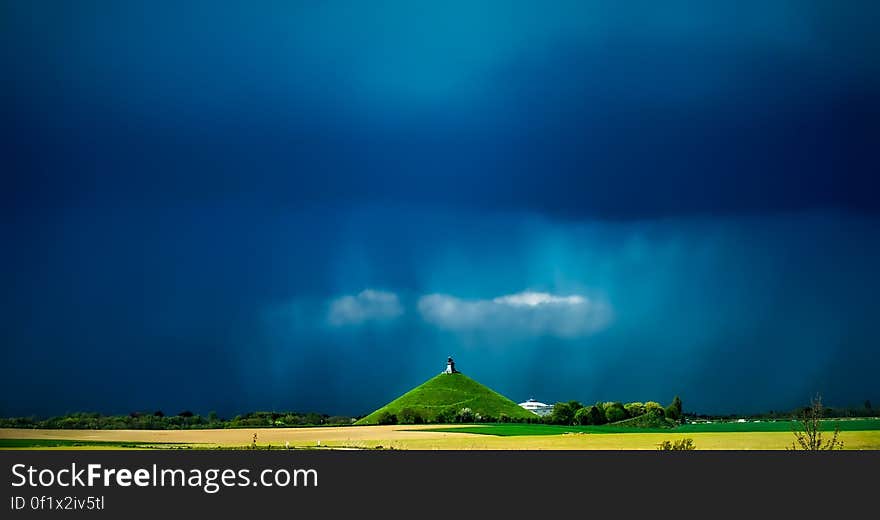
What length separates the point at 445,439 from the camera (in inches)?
4183

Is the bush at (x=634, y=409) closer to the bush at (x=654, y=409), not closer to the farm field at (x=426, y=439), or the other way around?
the bush at (x=654, y=409)

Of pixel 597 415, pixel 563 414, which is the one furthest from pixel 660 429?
pixel 563 414

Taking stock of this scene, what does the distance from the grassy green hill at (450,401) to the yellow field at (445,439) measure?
1937 inches

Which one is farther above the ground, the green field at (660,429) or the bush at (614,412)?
the bush at (614,412)

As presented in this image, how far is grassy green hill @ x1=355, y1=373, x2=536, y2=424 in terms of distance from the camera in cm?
17075

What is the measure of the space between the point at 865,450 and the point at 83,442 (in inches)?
3745

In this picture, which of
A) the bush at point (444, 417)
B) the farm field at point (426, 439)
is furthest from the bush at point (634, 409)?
the bush at point (444, 417)

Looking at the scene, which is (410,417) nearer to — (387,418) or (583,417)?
(387,418)

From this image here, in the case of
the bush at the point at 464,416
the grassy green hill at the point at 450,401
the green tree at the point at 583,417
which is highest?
the grassy green hill at the point at 450,401

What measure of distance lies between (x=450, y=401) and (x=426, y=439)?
76.0m

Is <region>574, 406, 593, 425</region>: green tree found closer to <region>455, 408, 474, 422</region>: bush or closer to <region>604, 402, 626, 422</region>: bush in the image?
Result: <region>604, 402, 626, 422</region>: bush

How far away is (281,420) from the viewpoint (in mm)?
148000

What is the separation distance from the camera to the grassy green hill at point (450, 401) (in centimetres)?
17075
